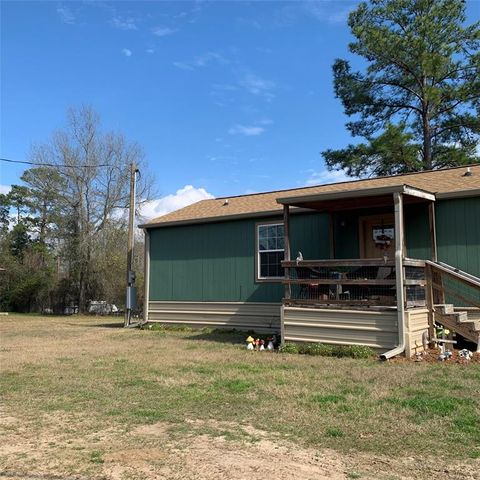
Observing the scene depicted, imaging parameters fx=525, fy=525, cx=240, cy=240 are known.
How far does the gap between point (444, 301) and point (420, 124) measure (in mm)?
13783

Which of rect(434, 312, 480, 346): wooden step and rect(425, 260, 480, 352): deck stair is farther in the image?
rect(425, 260, 480, 352): deck stair

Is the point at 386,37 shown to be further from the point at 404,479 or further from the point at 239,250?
the point at 404,479

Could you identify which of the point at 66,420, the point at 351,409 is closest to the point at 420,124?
the point at 351,409

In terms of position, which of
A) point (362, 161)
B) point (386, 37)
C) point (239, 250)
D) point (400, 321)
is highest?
point (386, 37)

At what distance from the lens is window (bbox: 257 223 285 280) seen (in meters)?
12.5

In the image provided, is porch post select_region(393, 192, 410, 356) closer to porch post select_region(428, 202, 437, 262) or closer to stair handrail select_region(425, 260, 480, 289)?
stair handrail select_region(425, 260, 480, 289)

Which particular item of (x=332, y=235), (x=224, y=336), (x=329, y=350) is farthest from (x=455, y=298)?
(x=224, y=336)

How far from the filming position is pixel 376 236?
452 inches

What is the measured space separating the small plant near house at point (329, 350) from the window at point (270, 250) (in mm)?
3063

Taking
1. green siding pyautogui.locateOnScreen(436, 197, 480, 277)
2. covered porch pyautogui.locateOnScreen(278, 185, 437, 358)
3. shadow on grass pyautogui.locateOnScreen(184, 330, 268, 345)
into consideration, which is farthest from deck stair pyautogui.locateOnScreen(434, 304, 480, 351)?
shadow on grass pyautogui.locateOnScreen(184, 330, 268, 345)

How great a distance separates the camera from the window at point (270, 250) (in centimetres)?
1255

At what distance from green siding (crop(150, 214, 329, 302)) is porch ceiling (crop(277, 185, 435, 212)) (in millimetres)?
989

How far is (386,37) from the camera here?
2059 centimetres

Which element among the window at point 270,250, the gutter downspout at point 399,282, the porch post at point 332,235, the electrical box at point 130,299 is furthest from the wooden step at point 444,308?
the electrical box at point 130,299
